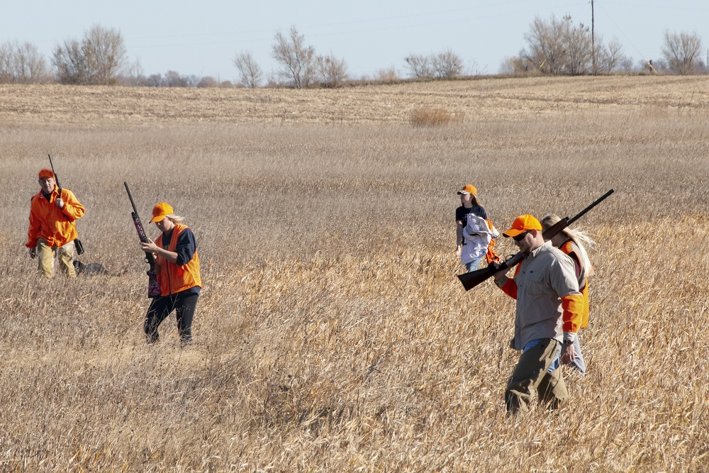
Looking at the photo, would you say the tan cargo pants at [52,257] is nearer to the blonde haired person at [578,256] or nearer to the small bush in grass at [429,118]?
the blonde haired person at [578,256]

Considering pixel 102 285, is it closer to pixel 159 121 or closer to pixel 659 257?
pixel 659 257

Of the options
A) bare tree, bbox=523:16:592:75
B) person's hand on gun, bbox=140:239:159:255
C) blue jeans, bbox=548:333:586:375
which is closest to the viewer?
blue jeans, bbox=548:333:586:375

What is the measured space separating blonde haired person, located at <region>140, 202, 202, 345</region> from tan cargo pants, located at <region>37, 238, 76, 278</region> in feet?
10.2

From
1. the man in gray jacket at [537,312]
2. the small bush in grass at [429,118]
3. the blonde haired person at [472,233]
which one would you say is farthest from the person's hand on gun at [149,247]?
the small bush in grass at [429,118]

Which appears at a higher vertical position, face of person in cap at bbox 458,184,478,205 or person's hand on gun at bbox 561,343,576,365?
face of person in cap at bbox 458,184,478,205

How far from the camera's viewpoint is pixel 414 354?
24.5 feet

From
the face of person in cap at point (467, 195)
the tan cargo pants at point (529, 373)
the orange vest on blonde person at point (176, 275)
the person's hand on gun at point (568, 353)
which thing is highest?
the face of person in cap at point (467, 195)

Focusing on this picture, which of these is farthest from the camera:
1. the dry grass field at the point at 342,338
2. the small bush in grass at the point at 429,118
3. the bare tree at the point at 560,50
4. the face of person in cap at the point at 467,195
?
the bare tree at the point at 560,50

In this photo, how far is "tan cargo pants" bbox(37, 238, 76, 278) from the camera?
1062 cm

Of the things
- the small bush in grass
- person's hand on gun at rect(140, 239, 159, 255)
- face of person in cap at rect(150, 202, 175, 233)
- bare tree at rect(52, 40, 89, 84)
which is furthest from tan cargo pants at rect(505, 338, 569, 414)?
bare tree at rect(52, 40, 89, 84)

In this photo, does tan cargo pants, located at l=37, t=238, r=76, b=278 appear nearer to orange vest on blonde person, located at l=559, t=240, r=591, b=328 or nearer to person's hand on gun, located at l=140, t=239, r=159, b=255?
person's hand on gun, located at l=140, t=239, r=159, b=255

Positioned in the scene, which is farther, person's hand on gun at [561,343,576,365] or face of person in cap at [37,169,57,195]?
face of person in cap at [37,169,57,195]

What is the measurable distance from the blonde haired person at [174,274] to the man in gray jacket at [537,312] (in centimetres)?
287

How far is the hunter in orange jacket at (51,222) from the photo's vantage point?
10.6 meters
